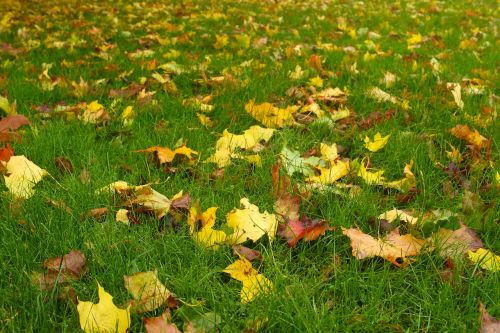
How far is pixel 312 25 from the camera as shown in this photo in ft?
18.5

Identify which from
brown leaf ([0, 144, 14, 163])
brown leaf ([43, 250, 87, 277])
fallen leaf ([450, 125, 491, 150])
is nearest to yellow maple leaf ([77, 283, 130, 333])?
brown leaf ([43, 250, 87, 277])

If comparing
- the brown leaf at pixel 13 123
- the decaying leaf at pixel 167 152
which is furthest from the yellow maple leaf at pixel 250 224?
the brown leaf at pixel 13 123

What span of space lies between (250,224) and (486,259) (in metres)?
0.66

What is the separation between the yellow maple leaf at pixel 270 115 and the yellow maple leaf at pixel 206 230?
98 centimetres

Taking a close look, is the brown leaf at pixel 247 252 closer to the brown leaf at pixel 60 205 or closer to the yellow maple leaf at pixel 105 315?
the yellow maple leaf at pixel 105 315

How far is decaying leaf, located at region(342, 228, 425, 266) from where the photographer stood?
1.40m

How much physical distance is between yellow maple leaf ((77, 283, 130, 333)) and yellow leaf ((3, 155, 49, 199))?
→ 672 mm

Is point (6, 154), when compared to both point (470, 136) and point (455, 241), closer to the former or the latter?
point (455, 241)

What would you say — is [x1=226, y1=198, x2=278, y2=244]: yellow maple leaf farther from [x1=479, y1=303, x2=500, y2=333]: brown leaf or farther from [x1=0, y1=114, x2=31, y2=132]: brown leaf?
[x1=0, y1=114, x2=31, y2=132]: brown leaf

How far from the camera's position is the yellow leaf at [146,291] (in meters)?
1.22

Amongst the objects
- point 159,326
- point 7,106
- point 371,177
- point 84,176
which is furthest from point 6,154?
point 371,177

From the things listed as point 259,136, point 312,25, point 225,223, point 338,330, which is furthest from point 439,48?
point 338,330

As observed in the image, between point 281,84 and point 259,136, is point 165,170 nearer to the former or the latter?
point 259,136

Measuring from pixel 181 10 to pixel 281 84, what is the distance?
4.12 metres
